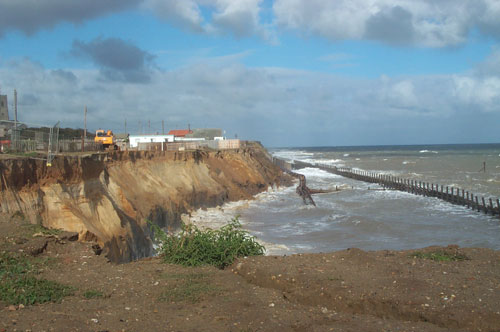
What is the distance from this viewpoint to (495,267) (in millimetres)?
11094

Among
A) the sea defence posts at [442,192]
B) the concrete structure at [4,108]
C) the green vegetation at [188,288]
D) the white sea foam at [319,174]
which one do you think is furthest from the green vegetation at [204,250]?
the white sea foam at [319,174]

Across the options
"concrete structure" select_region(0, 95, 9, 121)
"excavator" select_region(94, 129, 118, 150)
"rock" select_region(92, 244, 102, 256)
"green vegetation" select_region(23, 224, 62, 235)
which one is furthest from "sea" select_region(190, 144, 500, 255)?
"concrete structure" select_region(0, 95, 9, 121)

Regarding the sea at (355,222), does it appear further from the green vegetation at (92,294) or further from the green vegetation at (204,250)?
the green vegetation at (92,294)

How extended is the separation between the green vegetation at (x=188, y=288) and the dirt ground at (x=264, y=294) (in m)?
0.02

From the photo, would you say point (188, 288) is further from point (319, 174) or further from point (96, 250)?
point (319, 174)

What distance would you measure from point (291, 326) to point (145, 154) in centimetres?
2486

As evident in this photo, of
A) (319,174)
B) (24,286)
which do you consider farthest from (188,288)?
(319,174)

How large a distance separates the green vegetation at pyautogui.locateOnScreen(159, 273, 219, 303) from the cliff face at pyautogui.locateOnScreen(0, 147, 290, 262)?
5104 mm

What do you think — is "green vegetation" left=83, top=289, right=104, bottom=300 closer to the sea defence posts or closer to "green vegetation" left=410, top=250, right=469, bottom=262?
"green vegetation" left=410, top=250, right=469, bottom=262

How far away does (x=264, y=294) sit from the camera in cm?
938

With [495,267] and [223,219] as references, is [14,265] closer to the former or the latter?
[495,267]

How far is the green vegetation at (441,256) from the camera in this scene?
11834 millimetres

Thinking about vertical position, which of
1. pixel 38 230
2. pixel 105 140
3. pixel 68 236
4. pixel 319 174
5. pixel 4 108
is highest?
pixel 4 108

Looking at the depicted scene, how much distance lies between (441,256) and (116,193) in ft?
48.4
